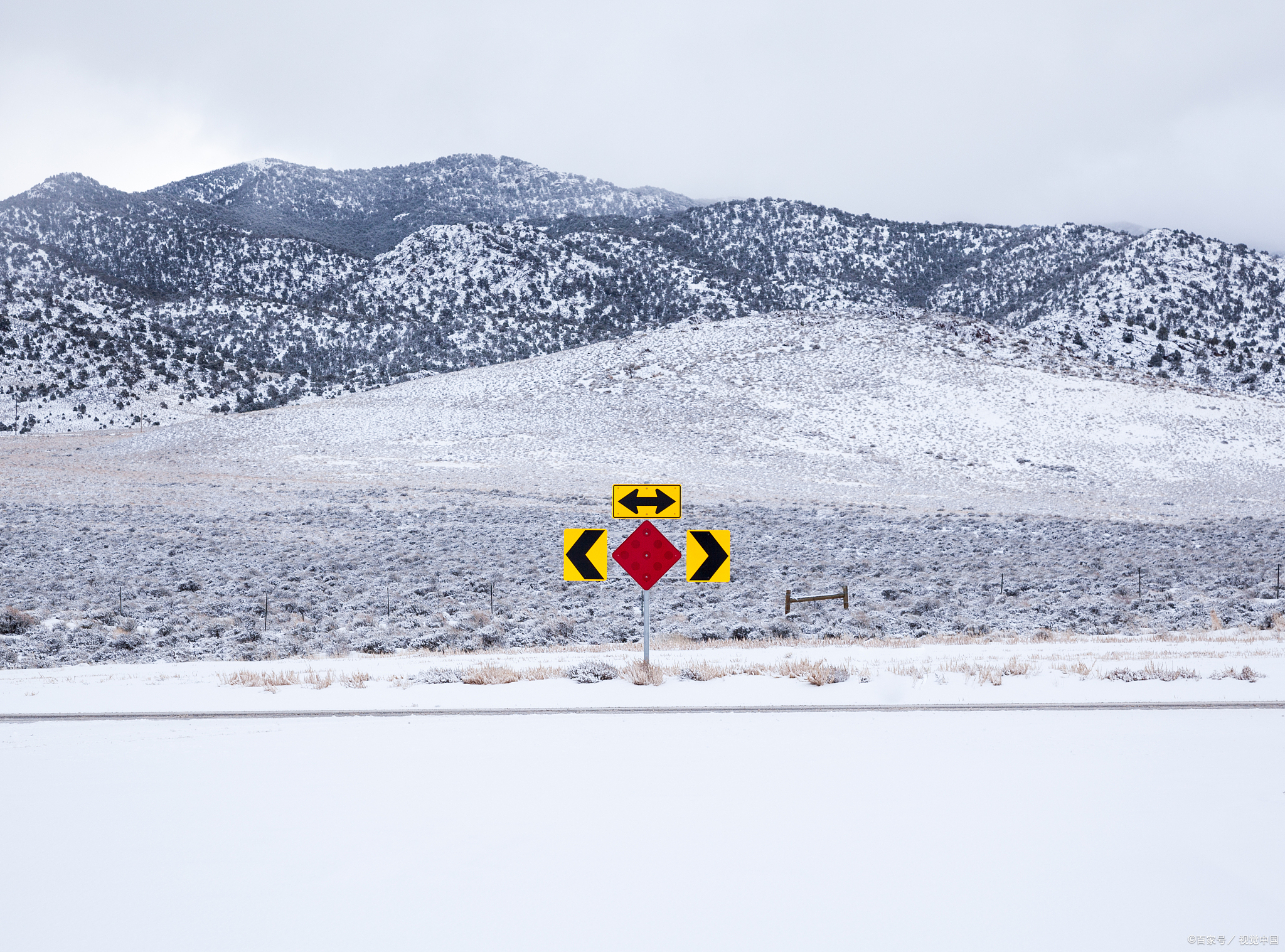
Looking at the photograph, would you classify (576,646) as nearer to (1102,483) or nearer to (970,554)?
(970,554)

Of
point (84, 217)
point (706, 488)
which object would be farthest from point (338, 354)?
point (706, 488)

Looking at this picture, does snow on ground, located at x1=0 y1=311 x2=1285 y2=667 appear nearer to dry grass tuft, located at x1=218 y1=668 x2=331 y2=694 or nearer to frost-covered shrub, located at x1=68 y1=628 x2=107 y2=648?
frost-covered shrub, located at x1=68 y1=628 x2=107 y2=648

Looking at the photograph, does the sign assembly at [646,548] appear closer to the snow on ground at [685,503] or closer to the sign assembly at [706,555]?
the sign assembly at [706,555]

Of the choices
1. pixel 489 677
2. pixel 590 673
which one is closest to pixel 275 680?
pixel 489 677

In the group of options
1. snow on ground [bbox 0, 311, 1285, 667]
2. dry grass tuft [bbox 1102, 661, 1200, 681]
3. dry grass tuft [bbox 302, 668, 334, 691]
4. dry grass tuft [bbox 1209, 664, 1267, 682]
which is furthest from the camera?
snow on ground [bbox 0, 311, 1285, 667]

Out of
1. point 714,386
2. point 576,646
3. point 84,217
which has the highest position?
point 84,217

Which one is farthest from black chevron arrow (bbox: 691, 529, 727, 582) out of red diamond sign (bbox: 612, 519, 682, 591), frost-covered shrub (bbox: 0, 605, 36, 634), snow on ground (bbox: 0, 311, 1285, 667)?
frost-covered shrub (bbox: 0, 605, 36, 634)

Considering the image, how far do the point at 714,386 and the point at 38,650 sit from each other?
54.0 meters

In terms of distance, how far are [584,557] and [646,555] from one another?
0.85m

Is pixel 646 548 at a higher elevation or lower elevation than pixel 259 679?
higher

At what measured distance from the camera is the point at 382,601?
19547mm

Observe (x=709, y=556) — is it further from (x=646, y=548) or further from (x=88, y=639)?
(x=88, y=639)

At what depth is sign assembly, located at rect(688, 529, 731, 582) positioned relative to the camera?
11.8 meters

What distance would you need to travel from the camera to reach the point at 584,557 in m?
11.8
